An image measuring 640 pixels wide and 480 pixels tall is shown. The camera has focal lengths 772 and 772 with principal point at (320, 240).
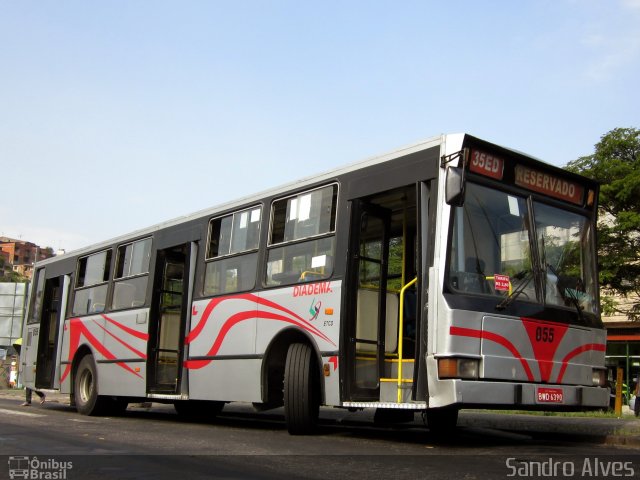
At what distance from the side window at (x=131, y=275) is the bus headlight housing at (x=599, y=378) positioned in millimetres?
7467

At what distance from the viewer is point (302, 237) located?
981cm

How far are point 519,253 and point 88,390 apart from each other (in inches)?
368

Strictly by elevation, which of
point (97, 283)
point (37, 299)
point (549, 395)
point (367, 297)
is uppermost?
point (97, 283)

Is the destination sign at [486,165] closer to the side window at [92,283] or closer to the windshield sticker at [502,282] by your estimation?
the windshield sticker at [502,282]

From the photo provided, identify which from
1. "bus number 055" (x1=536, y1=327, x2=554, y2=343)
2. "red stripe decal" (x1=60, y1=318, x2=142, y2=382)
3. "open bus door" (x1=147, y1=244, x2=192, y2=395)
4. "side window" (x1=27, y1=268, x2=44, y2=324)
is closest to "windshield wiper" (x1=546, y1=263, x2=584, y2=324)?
"bus number 055" (x1=536, y1=327, x2=554, y2=343)

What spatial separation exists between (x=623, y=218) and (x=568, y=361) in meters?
16.7

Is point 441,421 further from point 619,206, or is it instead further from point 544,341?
point 619,206

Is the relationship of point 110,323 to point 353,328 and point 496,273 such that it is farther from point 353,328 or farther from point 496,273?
point 496,273

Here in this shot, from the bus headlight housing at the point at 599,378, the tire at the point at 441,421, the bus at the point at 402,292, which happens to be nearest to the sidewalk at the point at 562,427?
the bus headlight housing at the point at 599,378

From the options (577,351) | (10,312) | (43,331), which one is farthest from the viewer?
(10,312)

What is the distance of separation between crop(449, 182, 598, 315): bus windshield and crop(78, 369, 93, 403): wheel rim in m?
8.97

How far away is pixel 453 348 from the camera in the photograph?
7531 millimetres

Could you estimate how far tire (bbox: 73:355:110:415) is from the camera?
1397cm

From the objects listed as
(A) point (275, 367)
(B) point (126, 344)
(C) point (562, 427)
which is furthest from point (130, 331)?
(C) point (562, 427)
